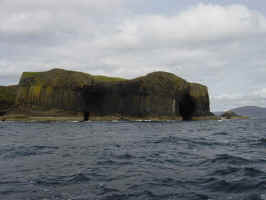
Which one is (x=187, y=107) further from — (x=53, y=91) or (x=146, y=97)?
(x=53, y=91)

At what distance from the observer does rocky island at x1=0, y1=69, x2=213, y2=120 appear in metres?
106

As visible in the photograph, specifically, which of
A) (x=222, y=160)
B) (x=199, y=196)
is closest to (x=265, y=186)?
(x=199, y=196)

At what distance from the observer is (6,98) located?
12481 centimetres

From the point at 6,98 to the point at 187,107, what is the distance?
72590 millimetres

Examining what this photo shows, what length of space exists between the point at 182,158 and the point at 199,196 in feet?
26.6

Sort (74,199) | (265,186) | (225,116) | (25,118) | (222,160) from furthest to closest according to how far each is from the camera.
Answer: 1. (225,116)
2. (25,118)
3. (222,160)
4. (265,186)
5. (74,199)

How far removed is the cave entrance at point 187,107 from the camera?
112m

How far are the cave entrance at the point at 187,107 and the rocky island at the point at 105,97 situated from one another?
0.36 metres

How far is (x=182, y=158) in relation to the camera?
18391 mm

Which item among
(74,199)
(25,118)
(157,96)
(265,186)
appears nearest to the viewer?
(74,199)

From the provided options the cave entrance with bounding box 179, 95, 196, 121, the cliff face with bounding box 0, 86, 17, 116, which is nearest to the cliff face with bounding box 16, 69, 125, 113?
the cliff face with bounding box 0, 86, 17, 116

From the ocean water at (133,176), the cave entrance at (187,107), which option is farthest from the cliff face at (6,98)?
the ocean water at (133,176)

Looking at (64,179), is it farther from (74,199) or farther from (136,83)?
(136,83)

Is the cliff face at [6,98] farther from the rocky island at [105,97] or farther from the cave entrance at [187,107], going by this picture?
the cave entrance at [187,107]
